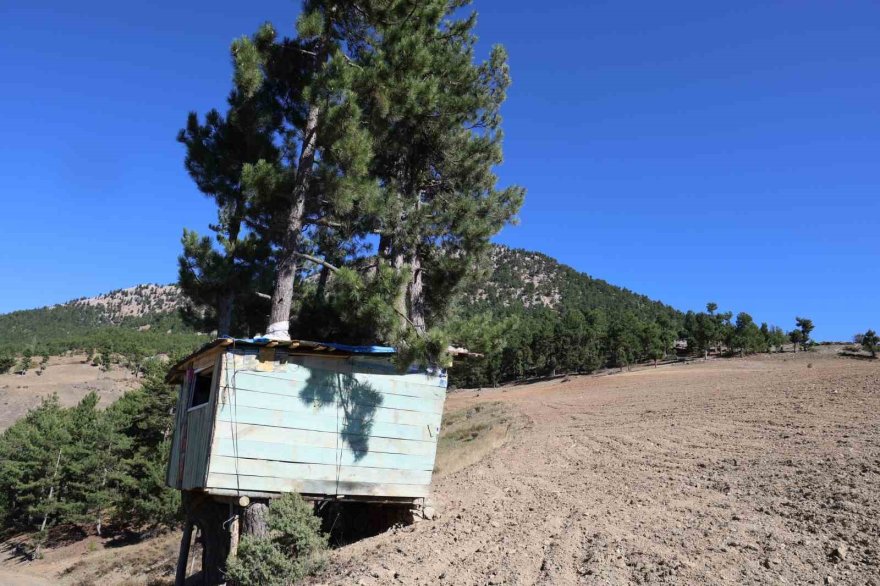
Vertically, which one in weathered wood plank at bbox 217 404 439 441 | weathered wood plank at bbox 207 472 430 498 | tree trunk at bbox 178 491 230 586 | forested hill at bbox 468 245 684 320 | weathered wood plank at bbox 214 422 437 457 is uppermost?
forested hill at bbox 468 245 684 320

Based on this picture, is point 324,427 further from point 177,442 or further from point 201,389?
point 177,442

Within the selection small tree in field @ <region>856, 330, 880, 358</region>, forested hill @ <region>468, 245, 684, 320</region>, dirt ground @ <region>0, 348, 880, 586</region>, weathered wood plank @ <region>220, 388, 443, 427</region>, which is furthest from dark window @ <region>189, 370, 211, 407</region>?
forested hill @ <region>468, 245, 684, 320</region>

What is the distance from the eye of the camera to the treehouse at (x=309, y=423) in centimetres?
966

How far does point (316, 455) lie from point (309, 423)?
575 mm

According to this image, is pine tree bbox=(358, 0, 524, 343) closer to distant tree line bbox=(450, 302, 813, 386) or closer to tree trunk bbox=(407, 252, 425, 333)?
tree trunk bbox=(407, 252, 425, 333)

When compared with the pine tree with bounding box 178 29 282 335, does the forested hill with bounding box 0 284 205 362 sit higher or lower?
lower

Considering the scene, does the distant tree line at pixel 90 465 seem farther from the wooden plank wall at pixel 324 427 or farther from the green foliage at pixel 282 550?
the green foliage at pixel 282 550

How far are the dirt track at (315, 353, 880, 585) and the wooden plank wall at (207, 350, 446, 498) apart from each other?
121cm

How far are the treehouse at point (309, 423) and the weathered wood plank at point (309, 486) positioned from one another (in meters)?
0.02

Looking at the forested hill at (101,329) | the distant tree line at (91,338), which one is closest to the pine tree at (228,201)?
the distant tree line at (91,338)

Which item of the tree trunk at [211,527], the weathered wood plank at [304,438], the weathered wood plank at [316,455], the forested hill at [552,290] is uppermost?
the forested hill at [552,290]

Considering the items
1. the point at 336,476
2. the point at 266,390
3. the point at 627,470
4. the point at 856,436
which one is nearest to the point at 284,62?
the point at 266,390

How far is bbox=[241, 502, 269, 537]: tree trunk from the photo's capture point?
31.6 ft

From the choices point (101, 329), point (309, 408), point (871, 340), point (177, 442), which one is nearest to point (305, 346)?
point (309, 408)
